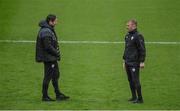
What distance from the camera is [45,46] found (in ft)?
63.5

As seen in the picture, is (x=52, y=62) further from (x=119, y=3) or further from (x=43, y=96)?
(x=119, y=3)

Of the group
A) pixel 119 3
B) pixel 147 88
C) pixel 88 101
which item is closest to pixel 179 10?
pixel 119 3

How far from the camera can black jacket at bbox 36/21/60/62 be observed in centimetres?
1938

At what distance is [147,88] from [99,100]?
2.25 m

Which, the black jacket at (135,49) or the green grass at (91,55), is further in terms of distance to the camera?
the green grass at (91,55)

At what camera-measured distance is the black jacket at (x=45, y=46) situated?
63.6 feet

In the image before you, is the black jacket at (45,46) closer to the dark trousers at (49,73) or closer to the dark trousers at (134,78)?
the dark trousers at (49,73)

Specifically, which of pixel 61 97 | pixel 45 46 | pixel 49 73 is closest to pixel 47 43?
pixel 45 46

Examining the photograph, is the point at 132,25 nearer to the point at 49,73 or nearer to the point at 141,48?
the point at 141,48

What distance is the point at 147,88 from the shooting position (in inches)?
886

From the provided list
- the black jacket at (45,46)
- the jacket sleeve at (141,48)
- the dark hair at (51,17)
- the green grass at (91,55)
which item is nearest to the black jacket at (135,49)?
the jacket sleeve at (141,48)

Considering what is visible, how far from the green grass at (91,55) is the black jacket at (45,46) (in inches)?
47.7

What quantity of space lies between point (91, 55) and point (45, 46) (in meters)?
8.54

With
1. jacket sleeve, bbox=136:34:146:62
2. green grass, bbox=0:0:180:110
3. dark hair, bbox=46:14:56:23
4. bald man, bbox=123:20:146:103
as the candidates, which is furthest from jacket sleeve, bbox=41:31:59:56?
jacket sleeve, bbox=136:34:146:62
